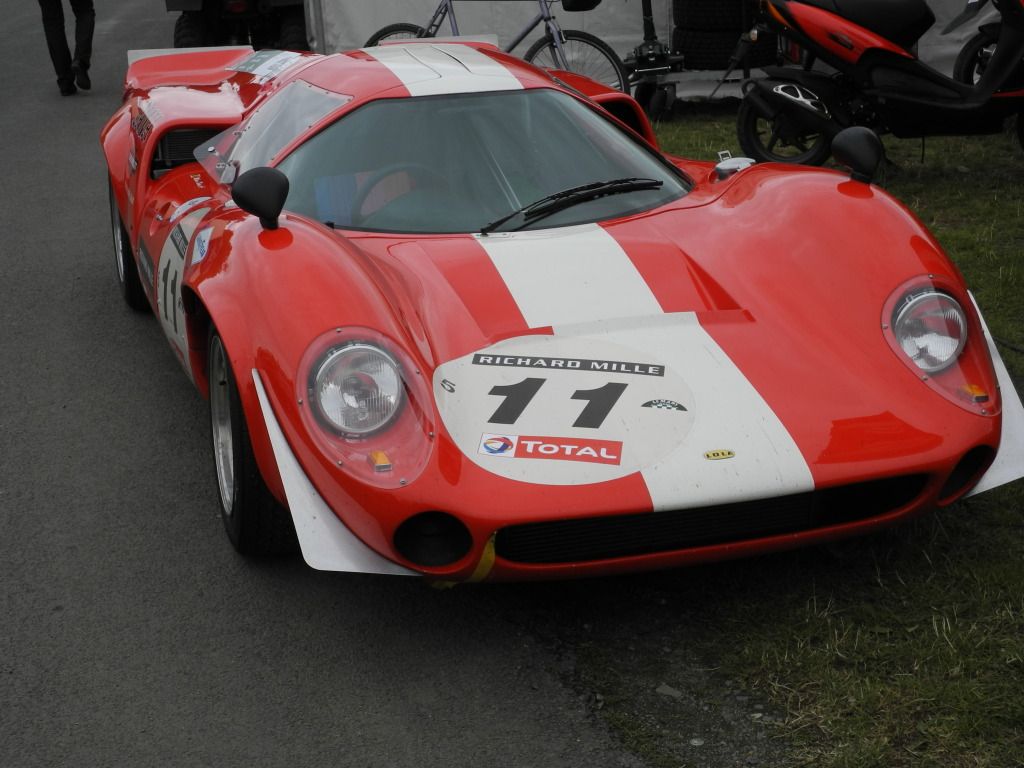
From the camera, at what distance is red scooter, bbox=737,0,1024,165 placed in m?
6.44

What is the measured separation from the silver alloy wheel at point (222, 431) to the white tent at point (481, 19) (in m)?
6.45

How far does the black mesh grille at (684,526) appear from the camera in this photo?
2525 mm

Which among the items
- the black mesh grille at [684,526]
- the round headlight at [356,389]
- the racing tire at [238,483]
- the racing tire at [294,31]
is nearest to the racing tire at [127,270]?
the racing tire at [238,483]

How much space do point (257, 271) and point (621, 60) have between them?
660 cm

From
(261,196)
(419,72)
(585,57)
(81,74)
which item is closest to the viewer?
(261,196)

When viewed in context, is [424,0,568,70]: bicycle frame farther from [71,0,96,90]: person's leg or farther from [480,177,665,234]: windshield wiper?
[480,177,665,234]: windshield wiper

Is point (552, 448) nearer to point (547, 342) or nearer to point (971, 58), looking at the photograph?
point (547, 342)

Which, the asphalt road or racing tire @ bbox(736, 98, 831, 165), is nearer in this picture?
the asphalt road

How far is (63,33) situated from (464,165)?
7.63 m

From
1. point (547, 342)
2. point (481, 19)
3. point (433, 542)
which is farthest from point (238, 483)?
point (481, 19)

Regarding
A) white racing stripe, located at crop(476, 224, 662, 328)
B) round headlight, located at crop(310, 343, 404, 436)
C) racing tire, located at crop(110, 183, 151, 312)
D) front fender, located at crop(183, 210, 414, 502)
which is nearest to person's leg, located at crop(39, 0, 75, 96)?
racing tire, located at crop(110, 183, 151, 312)

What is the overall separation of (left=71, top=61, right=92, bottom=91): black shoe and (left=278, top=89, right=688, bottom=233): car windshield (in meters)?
7.38

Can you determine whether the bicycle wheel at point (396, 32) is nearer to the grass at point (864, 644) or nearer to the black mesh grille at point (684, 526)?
the grass at point (864, 644)

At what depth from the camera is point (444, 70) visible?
3.98m
